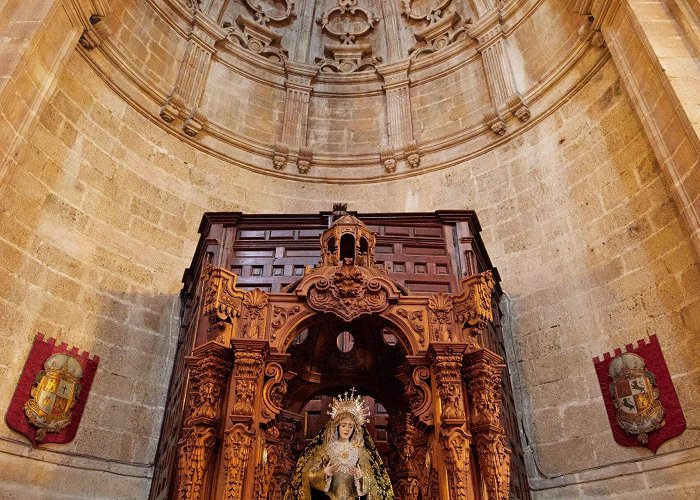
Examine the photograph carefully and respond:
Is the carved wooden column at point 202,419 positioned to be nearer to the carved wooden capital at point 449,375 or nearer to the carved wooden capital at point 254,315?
the carved wooden capital at point 254,315

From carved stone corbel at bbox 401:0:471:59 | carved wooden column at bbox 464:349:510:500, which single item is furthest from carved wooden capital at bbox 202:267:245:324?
carved stone corbel at bbox 401:0:471:59

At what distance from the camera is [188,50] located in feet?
37.0

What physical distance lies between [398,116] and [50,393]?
8.48 m

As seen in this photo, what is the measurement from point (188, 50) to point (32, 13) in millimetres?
4033

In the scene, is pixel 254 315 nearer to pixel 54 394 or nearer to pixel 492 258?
pixel 54 394

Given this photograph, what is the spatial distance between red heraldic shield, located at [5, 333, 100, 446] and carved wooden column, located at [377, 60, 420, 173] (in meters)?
6.86

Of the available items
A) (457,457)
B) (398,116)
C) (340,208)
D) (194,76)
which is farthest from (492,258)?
(194,76)

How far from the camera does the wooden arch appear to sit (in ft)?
15.1

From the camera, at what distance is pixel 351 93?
1262 centimetres

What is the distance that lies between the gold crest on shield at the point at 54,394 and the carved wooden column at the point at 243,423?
3287mm

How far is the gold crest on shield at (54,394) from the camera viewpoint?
21.6 ft

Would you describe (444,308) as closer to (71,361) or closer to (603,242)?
(603,242)

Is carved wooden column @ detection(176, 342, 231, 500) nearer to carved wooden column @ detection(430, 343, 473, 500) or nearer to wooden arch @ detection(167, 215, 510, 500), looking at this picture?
wooden arch @ detection(167, 215, 510, 500)

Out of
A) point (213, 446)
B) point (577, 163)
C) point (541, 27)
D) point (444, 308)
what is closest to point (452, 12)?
point (541, 27)
